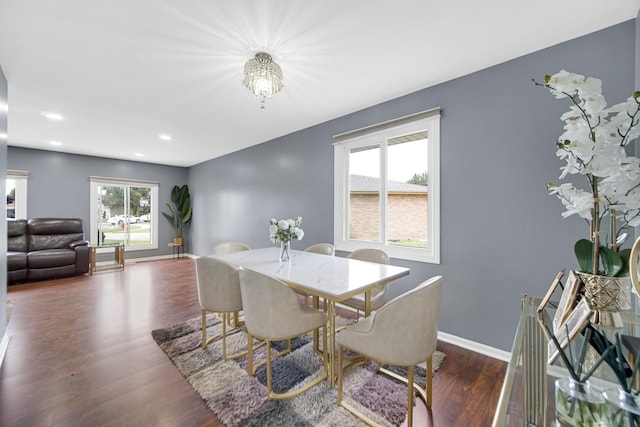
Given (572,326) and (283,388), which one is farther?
(283,388)

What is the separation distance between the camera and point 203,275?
208cm


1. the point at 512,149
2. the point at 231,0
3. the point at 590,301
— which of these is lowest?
the point at 590,301

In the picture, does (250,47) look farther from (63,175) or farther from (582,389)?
(63,175)

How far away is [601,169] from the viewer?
0.83 metres

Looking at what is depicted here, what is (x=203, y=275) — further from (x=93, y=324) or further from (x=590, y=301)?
(x=590, y=301)

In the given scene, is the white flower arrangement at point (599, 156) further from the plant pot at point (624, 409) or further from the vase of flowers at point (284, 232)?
the vase of flowers at point (284, 232)

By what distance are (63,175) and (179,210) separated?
2.34 metres

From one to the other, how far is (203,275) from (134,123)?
9.76 ft

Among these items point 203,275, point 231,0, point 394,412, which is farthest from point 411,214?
point 231,0

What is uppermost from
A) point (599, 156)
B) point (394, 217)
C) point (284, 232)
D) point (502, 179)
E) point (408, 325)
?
point (502, 179)

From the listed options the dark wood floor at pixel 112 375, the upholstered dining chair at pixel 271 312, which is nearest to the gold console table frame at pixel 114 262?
the dark wood floor at pixel 112 375

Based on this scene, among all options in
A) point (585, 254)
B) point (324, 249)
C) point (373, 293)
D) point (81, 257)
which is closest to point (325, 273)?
point (373, 293)

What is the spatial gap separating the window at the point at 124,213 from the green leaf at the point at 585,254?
25.4 ft

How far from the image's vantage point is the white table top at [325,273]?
1.59 meters
